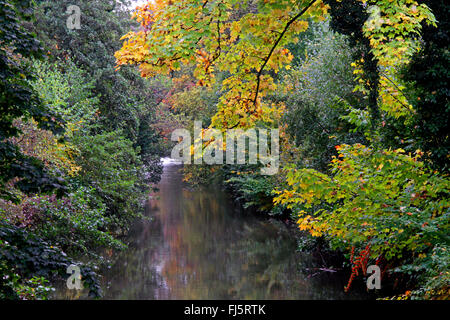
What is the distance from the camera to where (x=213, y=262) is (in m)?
16.2

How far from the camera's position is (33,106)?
4840mm

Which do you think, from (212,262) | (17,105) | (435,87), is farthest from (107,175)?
(435,87)

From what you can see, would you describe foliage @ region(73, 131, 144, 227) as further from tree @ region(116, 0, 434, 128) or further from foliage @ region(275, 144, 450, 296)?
foliage @ region(275, 144, 450, 296)

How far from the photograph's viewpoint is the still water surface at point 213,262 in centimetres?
1322

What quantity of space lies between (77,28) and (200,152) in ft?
42.4

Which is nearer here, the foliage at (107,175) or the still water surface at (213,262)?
the still water surface at (213,262)

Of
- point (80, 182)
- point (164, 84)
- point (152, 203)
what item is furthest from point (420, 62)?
point (164, 84)

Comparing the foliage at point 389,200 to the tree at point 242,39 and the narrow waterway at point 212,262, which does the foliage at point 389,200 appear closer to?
the tree at point 242,39

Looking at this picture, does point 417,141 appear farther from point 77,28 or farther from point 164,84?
point 164,84

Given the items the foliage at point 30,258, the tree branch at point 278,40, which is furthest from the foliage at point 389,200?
the foliage at point 30,258

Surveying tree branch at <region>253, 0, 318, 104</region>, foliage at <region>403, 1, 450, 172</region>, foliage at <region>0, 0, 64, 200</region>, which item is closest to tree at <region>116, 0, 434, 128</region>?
tree branch at <region>253, 0, 318, 104</region>

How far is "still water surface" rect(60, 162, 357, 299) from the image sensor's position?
13219 millimetres

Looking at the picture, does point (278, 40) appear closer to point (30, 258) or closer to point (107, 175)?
point (30, 258)

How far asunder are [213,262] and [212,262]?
1.4 inches
